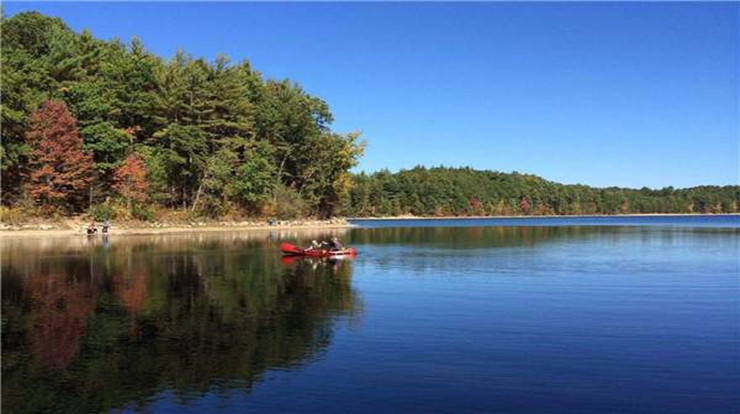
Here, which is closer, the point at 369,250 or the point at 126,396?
the point at 126,396

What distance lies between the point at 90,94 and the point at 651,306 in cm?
5759

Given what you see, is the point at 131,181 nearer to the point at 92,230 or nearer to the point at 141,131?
the point at 92,230

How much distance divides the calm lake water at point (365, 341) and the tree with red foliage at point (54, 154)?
28895mm

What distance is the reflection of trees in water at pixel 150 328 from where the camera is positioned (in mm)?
12344

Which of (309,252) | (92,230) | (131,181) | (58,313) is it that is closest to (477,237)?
(309,252)

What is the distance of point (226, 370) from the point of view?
1339cm

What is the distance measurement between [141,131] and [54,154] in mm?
17351

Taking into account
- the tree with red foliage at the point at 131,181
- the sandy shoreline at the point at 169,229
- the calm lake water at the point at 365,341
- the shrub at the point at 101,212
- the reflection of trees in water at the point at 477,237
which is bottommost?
the calm lake water at the point at 365,341

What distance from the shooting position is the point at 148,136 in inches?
2948

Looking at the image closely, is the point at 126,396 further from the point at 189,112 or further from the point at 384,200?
the point at 384,200

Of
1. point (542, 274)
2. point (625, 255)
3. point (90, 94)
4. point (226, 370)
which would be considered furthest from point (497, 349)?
point (90, 94)

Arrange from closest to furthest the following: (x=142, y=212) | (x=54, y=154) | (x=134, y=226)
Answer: (x=54, y=154), (x=134, y=226), (x=142, y=212)

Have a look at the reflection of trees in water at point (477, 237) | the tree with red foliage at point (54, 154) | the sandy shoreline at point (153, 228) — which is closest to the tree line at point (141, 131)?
the tree with red foliage at point (54, 154)

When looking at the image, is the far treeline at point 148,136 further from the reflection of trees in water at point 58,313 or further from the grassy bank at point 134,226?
the reflection of trees in water at point 58,313
